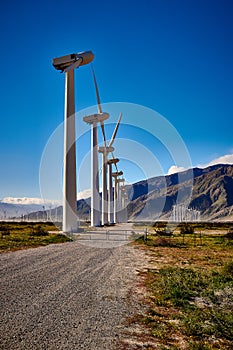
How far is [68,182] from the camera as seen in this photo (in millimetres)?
37344

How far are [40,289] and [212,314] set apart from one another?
5.53 m

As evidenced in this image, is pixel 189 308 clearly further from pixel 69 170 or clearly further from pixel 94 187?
pixel 94 187

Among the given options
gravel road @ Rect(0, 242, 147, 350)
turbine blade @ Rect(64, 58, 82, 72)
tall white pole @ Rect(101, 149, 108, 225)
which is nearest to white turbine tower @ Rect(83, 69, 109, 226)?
tall white pole @ Rect(101, 149, 108, 225)

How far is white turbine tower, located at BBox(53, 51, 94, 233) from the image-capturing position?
3731 centimetres

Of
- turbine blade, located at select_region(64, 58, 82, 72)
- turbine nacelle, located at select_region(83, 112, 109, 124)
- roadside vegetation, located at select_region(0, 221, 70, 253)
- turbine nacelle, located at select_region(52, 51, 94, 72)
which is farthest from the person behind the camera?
turbine nacelle, located at select_region(83, 112, 109, 124)

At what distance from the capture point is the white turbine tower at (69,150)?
37312mm

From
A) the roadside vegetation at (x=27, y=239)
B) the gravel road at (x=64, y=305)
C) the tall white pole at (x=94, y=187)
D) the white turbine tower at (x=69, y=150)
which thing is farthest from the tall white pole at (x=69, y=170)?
the gravel road at (x=64, y=305)

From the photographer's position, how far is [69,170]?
1476 inches

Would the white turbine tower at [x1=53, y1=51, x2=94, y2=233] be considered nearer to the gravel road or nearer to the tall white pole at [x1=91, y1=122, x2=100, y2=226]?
the tall white pole at [x1=91, y1=122, x2=100, y2=226]

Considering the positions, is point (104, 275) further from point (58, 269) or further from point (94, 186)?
point (94, 186)

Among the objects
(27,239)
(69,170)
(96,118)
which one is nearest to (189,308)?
(27,239)

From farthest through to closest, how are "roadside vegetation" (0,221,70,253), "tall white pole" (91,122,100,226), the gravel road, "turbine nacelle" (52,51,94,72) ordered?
1. "tall white pole" (91,122,100,226)
2. "turbine nacelle" (52,51,94,72)
3. "roadside vegetation" (0,221,70,253)
4. the gravel road

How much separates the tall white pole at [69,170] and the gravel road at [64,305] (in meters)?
22.3

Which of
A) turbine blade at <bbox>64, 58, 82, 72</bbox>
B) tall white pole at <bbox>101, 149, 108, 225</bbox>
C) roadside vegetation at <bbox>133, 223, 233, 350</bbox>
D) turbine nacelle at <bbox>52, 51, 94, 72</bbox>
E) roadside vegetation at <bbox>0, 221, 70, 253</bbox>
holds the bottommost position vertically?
roadside vegetation at <bbox>133, 223, 233, 350</bbox>
